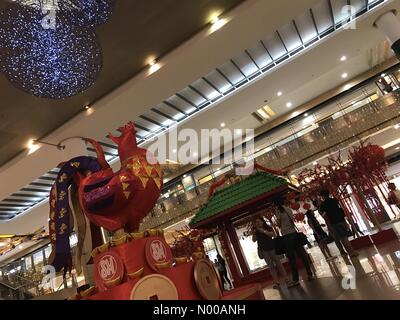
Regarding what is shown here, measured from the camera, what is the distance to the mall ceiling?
24.8ft

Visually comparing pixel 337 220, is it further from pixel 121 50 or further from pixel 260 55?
pixel 260 55

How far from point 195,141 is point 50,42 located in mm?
13286

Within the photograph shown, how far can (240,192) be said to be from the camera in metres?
5.39

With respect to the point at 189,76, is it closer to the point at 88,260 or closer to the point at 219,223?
the point at 219,223

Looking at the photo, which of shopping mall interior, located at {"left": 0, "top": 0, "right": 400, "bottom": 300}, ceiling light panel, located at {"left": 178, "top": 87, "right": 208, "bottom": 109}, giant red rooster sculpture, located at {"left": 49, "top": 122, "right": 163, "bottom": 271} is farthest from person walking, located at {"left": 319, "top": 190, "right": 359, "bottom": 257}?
ceiling light panel, located at {"left": 178, "top": 87, "right": 208, "bottom": 109}

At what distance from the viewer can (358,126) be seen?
1452 cm

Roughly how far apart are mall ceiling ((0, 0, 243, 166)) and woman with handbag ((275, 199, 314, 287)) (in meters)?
5.11

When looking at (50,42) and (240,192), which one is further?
(240,192)

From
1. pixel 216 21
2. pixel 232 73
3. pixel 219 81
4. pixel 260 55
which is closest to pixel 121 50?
pixel 216 21

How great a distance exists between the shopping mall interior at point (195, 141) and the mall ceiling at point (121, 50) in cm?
5

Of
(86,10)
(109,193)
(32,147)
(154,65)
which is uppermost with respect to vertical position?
(154,65)

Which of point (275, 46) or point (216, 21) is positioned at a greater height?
point (275, 46)

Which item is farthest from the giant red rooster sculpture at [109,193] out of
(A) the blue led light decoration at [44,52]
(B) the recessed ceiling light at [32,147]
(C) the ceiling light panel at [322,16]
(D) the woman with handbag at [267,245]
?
(C) the ceiling light panel at [322,16]

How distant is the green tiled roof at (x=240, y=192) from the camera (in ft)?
16.7
